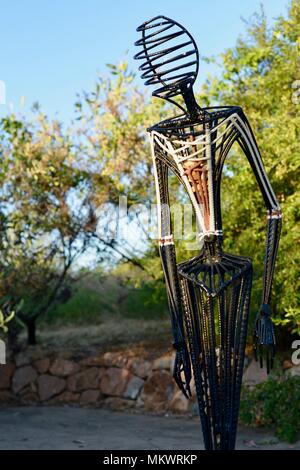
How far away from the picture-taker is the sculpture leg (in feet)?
12.2

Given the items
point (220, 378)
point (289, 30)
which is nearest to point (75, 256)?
point (289, 30)

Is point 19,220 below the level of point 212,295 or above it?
above

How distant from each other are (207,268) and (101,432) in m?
4.21

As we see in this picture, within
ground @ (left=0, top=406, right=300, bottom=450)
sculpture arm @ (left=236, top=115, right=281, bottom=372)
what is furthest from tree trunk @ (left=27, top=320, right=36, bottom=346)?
sculpture arm @ (left=236, top=115, right=281, bottom=372)

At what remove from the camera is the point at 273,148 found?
755cm

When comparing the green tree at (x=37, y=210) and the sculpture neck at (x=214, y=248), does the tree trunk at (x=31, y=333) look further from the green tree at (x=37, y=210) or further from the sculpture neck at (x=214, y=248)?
the sculpture neck at (x=214, y=248)

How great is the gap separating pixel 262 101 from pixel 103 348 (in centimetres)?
405

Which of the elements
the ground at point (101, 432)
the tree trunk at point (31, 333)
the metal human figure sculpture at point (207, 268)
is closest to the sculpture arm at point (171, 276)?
the metal human figure sculpture at point (207, 268)

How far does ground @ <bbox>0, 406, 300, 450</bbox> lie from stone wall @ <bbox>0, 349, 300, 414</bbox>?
0.32 metres

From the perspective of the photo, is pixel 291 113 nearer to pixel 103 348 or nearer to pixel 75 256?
pixel 75 256

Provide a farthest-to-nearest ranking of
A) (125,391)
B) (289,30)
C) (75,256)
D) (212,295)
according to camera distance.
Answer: (75,256) → (125,391) → (289,30) → (212,295)

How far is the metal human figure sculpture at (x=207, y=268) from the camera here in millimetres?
3727

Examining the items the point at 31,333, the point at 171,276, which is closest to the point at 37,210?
the point at 31,333

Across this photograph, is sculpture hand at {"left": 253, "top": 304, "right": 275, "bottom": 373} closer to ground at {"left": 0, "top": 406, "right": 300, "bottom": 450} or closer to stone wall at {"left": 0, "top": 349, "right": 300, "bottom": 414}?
ground at {"left": 0, "top": 406, "right": 300, "bottom": 450}
